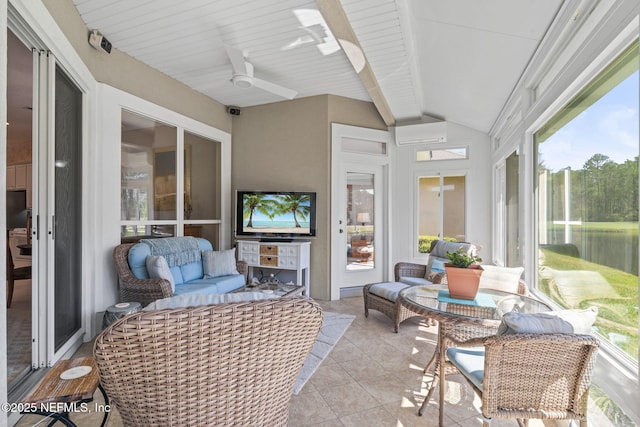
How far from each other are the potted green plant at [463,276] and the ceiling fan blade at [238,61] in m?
2.64

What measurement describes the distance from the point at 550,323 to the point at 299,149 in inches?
157

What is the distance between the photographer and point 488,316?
5.90 ft

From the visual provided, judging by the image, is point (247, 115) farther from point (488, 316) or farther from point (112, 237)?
point (488, 316)

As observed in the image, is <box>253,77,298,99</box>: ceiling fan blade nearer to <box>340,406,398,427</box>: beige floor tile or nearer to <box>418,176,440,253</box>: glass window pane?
<box>418,176,440,253</box>: glass window pane

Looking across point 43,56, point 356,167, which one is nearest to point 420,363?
point 356,167

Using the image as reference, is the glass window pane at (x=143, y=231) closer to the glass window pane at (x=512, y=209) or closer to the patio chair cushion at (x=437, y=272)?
the patio chair cushion at (x=437, y=272)

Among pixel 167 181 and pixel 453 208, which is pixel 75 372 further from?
pixel 453 208

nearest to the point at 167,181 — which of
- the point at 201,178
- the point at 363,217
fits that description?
the point at 201,178

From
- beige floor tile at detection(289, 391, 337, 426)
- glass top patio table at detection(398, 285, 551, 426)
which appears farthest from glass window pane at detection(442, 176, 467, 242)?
beige floor tile at detection(289, 391, 337, 426)

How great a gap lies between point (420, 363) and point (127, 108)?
3.90 meters

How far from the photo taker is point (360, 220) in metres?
5.05

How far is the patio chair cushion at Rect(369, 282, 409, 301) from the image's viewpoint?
351cm

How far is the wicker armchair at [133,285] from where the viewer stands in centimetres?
299

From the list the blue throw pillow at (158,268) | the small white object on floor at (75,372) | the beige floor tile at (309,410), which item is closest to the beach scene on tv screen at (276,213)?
the blue throw pillow at (158,268)
